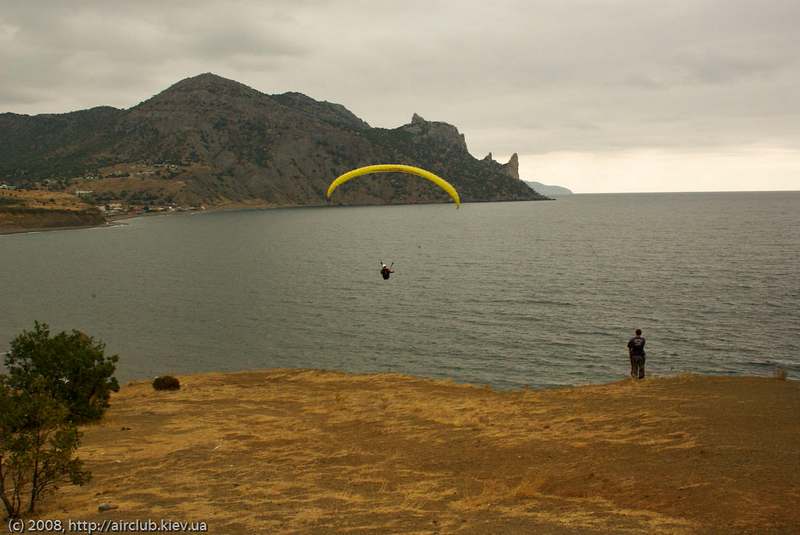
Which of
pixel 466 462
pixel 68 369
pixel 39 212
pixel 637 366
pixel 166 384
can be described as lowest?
pixel 166 384

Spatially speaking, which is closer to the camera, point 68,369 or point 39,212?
point 68,369

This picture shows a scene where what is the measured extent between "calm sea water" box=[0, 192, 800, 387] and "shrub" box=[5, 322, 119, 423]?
16.0m

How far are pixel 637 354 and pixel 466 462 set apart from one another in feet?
47.8

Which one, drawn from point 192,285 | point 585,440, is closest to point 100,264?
point 192,285

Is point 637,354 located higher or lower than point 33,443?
lower

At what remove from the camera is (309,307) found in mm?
61656

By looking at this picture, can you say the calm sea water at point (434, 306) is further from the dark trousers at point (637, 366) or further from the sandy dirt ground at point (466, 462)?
the sandy dirt ground at point (466, 462)

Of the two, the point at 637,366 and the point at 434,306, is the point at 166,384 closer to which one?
the point at 637,366

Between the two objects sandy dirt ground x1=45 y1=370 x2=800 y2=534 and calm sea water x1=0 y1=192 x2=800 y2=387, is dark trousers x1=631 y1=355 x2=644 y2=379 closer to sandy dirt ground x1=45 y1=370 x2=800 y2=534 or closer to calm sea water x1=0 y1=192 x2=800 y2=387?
sandy dirt ground x1=45 y1=370 x2=800 y2=534

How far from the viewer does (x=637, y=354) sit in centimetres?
2866

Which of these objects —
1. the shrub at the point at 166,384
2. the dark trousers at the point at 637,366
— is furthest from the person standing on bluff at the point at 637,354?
the shrub at the point at 166,384

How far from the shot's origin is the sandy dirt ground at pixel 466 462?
1314cm

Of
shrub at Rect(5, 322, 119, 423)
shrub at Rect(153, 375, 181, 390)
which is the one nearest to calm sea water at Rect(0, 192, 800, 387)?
shrub at Rect(153, 375, 181, 390)

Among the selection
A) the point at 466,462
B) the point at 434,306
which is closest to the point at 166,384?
the point at 466,462
